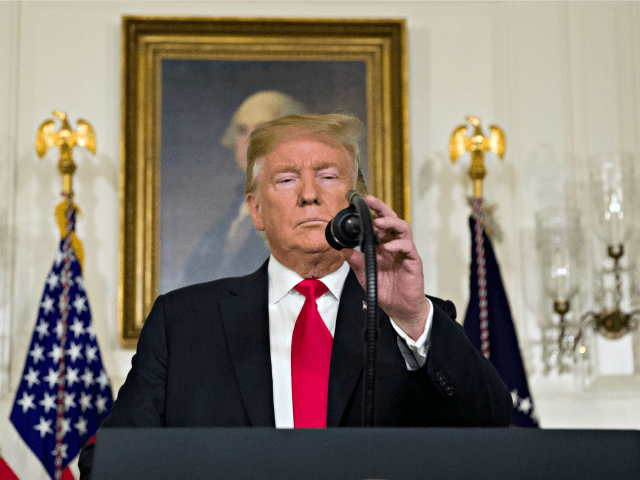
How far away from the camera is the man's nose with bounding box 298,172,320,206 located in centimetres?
212

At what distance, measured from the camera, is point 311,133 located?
88.3 inches

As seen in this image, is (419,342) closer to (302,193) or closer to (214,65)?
(302,193)

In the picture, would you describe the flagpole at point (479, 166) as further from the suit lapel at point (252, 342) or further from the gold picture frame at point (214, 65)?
the suit lapel at point (252, 342)

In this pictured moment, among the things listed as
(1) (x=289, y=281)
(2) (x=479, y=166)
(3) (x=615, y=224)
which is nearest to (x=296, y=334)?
(1) (x=289, y=281)

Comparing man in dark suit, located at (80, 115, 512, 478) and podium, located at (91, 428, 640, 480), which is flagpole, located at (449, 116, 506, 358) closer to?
man in dark suit, located at (80, 115, 512, 478)

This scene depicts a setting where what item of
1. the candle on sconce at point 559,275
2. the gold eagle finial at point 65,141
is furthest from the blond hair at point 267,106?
the candle on sconce at point 559,275

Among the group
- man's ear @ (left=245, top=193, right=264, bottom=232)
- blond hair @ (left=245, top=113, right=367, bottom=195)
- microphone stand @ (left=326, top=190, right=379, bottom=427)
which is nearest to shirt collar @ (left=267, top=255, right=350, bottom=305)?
man's ear @ (left=245, top=193, right=264, bottom=232)

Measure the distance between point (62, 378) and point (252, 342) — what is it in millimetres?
2055

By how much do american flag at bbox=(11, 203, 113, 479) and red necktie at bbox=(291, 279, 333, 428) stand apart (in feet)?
6.78

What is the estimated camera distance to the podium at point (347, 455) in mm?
934

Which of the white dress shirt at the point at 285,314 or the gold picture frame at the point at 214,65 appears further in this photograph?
the gold picture frame at the point at 214,65

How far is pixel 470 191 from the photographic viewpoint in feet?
14.6

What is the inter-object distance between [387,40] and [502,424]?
3.34 meters

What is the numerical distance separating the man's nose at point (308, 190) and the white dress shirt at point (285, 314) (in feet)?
0.78
